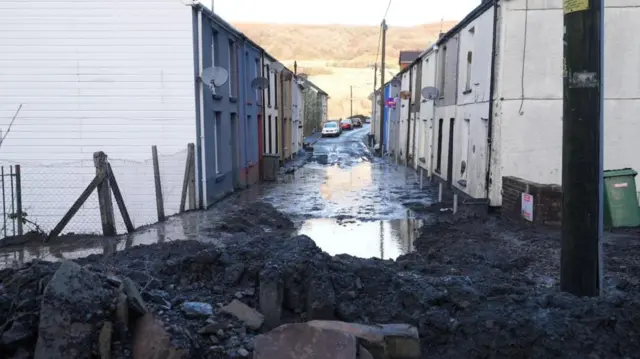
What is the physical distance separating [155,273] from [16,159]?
1124cm

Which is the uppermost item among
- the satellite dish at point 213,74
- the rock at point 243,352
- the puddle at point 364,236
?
the satellite dish at point 213,74

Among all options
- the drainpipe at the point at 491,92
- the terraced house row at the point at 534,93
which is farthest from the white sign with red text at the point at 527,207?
the drainpipe at the point at 491,92

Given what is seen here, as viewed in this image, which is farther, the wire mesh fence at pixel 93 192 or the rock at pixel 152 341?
the wire mesh fence at pixel 93 192

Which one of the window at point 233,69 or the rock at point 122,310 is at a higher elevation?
the window at point 233,69

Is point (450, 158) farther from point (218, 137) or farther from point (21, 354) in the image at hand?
point (21, 354)

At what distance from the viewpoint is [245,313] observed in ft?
15.8

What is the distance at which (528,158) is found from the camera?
43.8ft

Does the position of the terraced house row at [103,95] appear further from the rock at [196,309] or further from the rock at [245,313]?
the rock at [245,313]

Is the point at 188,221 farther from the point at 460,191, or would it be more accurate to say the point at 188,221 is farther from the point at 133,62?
the point at 460,191

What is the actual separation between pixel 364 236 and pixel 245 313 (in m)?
7.52

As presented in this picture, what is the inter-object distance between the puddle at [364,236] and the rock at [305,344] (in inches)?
238

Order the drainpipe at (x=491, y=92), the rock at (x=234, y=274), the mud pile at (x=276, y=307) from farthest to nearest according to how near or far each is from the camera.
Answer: the drainpipe at (x=491, y=92) < the rock at (x=234, y=274) < the mud pile at (x=276, y=307)

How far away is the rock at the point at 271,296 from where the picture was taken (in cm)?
502

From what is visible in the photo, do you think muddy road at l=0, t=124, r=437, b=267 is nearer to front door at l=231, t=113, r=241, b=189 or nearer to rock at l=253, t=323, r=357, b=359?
front door at l=231, t=113, r=241, b=189
